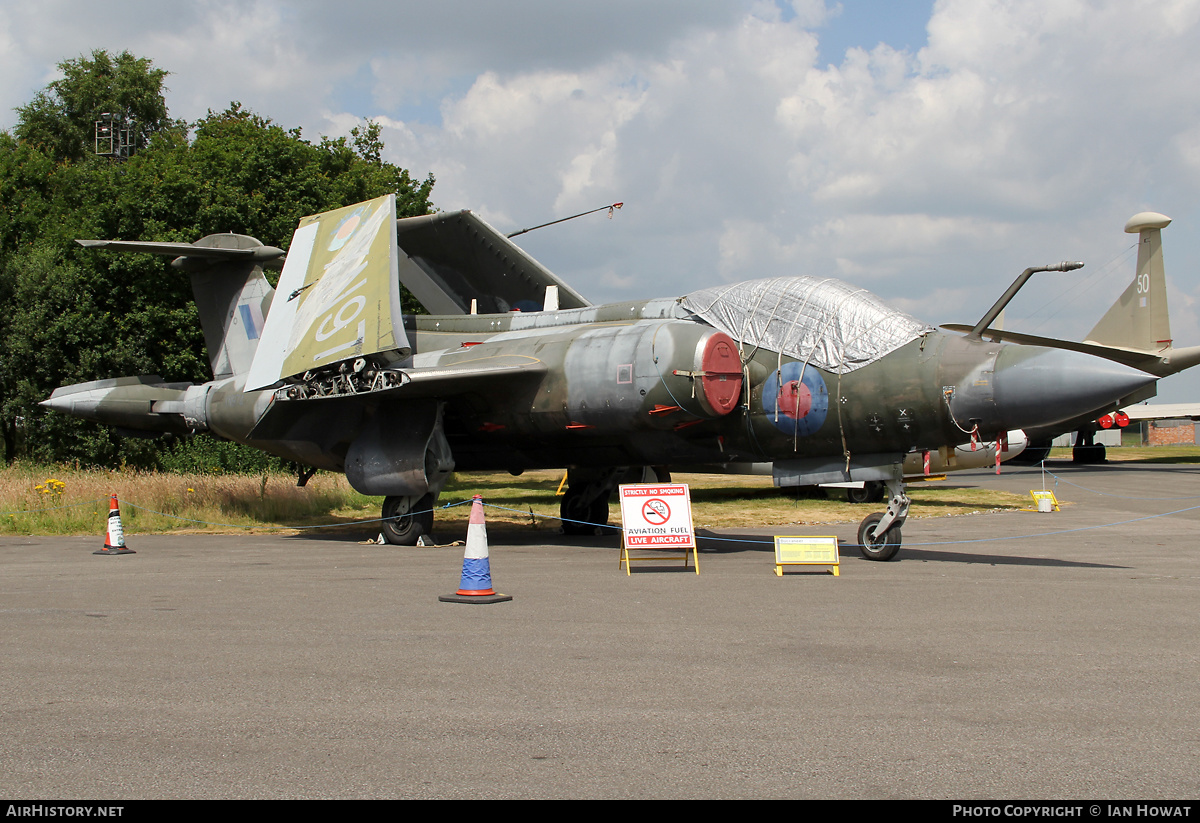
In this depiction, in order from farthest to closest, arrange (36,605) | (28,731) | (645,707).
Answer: (36,605) → (645,707) → (28,731)

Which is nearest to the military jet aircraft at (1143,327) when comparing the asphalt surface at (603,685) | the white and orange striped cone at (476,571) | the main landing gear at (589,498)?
the main landing gear at (589,498)

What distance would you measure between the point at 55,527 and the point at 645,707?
15.9m

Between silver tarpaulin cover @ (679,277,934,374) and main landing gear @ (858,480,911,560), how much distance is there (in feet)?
5.49

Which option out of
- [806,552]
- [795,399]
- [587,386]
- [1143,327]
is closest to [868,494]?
[795,399]

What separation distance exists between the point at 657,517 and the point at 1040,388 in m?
4.66

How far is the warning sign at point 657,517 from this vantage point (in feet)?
37.6

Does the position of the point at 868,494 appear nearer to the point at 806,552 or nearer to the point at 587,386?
the point at 587,386

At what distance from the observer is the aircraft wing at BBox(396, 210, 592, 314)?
18.5 meters

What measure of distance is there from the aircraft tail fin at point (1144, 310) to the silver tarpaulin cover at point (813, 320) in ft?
112

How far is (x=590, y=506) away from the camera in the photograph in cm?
1709

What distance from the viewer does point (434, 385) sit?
13727mm

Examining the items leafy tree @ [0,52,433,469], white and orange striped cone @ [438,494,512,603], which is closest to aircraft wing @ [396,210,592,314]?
white and orange striped cone @ [438,494,512,603]
